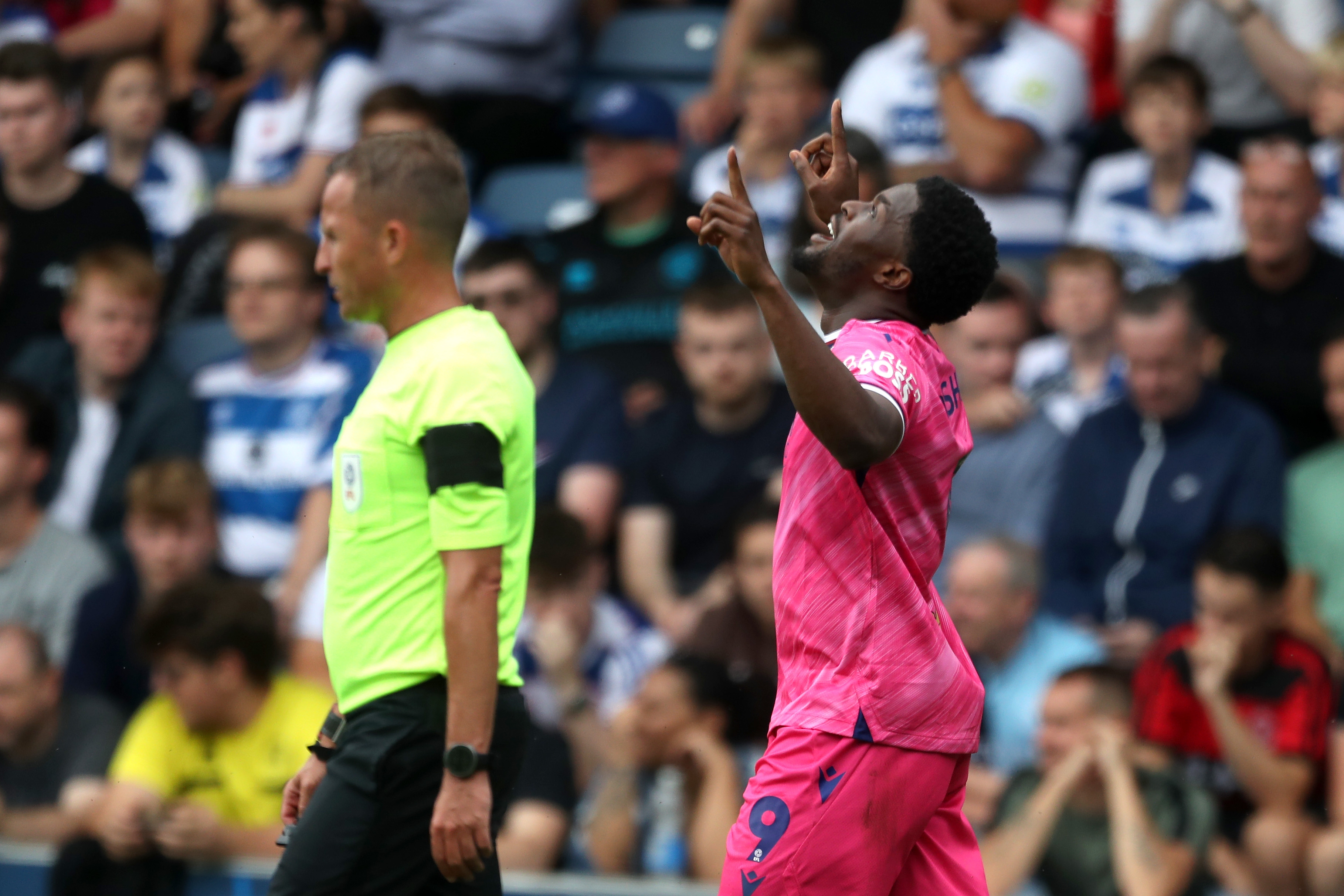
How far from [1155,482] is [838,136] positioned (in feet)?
11.4

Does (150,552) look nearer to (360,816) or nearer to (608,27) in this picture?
(360,816)

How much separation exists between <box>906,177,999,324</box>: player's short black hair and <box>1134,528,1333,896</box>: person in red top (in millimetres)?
2855

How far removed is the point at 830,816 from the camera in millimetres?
2854

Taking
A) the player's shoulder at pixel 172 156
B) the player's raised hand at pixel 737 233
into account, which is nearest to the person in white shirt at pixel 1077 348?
the player's raised hand at pixel 737 233

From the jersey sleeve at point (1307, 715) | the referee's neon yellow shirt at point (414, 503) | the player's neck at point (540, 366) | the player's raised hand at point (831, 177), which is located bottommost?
the jersey sleeve at point (1307, 715)

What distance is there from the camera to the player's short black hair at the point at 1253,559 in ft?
17.9

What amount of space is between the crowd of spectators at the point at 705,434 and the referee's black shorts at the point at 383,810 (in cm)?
196

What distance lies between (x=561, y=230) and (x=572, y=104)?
6.81 ft

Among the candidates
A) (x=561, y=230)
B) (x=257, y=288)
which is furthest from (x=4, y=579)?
(x=561, y=230)

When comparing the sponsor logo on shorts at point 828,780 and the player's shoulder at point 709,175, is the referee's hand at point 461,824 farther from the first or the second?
the player's shoulder at point 709,175

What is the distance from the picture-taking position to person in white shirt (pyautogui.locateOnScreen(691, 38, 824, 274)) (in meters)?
7.57

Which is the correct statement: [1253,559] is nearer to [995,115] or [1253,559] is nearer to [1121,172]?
[1121,172]

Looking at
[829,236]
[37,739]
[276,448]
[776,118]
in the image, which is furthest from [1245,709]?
[37,739]

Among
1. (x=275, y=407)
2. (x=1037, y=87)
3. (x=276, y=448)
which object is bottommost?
(x=276, y=448)
